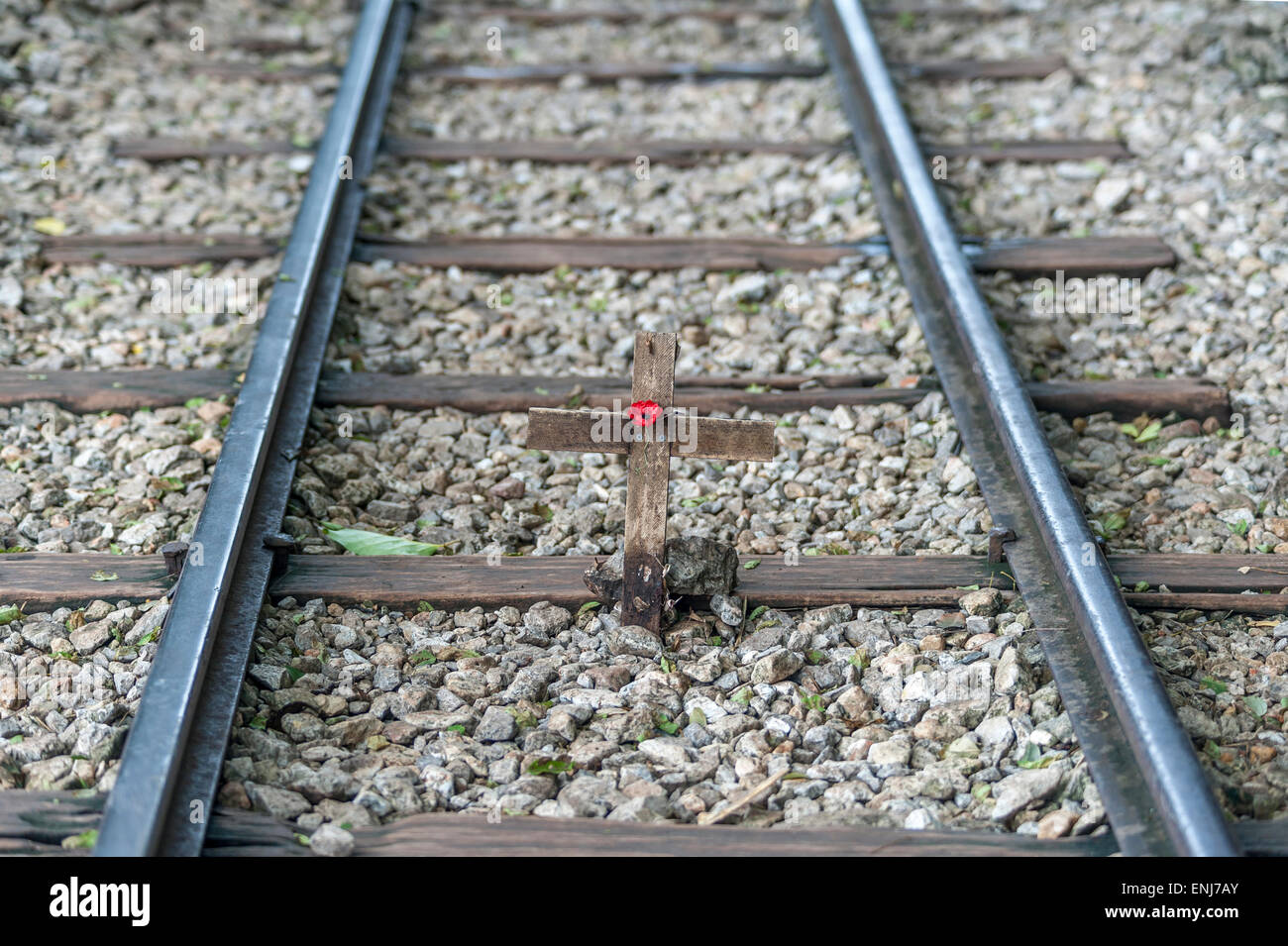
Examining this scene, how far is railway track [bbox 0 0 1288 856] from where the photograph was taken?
2307 mm

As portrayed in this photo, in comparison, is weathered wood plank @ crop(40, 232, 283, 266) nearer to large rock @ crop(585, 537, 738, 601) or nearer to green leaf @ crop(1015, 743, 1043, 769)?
large rock @ crop(585, 537, 738, 601)

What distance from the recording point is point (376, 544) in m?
3.16

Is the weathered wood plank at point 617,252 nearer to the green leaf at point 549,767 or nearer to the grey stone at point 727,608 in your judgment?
the grey stone at point 727,608

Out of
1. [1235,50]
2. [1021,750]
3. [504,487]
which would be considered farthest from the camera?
[1235,50]

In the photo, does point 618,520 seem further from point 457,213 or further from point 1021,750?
point 457,213

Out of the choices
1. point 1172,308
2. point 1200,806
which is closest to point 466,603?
point 1200,806

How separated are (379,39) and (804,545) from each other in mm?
3636

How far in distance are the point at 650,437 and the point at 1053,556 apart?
3.15 feet

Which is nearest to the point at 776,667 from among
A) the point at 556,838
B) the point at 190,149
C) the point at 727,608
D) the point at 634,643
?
the point at 727,608

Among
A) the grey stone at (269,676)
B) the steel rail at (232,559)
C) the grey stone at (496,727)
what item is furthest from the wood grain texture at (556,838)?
the grey stone at (269,676)

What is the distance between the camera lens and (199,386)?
3.68 m

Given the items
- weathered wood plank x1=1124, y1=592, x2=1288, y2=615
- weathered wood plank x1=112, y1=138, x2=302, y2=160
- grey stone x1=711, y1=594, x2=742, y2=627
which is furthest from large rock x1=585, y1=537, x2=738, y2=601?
weathered wood plank x1=112, y1=138, x2=302, y2=160

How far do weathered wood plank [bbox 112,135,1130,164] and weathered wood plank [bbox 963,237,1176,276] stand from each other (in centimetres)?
73

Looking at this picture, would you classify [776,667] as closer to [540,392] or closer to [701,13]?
[540,392]
